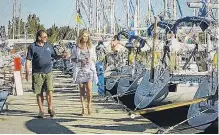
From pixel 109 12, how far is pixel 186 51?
15406 mm

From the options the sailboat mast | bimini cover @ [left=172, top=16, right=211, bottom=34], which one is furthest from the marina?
the sailboat mast

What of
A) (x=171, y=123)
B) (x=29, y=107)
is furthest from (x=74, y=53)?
(x=171, y=123)

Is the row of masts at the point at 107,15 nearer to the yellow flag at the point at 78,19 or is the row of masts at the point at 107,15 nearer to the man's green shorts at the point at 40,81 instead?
the yellow flag at the point at 78,19

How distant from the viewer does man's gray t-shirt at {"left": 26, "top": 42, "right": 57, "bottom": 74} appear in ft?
25.3

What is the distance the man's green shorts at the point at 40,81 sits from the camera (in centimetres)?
773

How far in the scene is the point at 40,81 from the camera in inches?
305

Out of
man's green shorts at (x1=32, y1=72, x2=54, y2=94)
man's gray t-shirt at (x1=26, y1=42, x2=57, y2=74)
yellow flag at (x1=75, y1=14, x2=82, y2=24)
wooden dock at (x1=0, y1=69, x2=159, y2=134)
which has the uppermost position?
yellow flag at (x1=75, y1=14, x2=82, y2=24)

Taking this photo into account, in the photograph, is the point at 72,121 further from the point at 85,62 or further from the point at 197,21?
the point at 197,21

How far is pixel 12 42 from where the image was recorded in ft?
114

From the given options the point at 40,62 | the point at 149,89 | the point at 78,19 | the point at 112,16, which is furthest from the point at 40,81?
the point at 112,16

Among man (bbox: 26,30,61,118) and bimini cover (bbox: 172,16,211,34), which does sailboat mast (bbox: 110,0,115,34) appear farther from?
man (bbox: 26,30,61,118)

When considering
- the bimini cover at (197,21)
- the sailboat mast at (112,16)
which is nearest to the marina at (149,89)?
the bimini cover at (197,21)

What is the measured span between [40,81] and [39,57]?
0.40 m

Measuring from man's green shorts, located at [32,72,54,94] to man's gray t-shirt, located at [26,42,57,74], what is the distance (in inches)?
2.7
